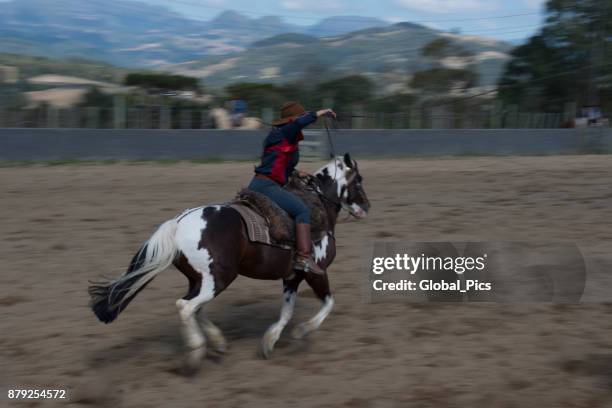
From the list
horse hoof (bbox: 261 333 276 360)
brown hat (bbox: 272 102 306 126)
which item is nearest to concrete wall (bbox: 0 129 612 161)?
brown hat (bbox: 272 102 306 126)

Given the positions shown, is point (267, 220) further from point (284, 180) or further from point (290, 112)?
point (290, 112)

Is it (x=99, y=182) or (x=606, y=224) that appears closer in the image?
(x=606, y=224)

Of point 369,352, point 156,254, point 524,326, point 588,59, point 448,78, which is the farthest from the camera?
point 448,78

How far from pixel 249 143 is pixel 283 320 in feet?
45.1

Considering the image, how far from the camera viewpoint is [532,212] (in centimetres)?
1112

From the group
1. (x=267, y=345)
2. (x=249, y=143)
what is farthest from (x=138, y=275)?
(x=249, y=143)

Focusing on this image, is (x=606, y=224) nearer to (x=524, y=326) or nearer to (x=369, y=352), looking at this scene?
(x=524, y=326)

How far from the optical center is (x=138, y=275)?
18.1 feet

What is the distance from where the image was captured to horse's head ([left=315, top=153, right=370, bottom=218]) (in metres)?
6.55

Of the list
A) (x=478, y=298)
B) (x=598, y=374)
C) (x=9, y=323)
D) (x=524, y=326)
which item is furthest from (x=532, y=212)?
→ (x=9, y=323)

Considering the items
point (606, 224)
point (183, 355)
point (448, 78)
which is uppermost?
point (448, 78)

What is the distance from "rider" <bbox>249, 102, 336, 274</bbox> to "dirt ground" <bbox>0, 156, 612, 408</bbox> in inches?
34.3

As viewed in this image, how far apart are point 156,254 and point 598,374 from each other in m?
3.49

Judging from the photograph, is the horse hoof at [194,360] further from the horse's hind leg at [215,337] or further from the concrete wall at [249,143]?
the concrete wall at [249,143]
